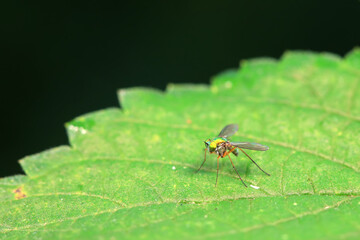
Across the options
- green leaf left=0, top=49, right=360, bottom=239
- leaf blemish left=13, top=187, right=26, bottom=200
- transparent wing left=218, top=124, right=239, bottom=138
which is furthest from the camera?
transparent wing left=218, top=124, right=239, bottom=138

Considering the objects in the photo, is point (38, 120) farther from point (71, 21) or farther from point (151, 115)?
point (151, 115)

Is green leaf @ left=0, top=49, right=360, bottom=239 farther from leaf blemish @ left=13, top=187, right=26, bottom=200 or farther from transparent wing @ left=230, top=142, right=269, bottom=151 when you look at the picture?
transparent wing @ left=230, top=142, right=269, bottom=151

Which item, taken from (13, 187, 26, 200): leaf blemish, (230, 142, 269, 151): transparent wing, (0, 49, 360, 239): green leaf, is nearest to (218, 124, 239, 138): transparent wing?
(0, 49, 360, 239): green leaf

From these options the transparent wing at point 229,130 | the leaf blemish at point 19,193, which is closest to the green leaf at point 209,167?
the leaf blemish at point 19,193

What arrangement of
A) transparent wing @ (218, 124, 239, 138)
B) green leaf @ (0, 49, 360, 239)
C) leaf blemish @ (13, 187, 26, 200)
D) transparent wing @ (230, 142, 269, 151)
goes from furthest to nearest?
transparent wing @ (218, 124, 239, 138), leaf blemish @ (13, 187, 26, 200), transparent wing @ (230, 142, 269, 151), green leaf @ (0, 49, 360, 239)

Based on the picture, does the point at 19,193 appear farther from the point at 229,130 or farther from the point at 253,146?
the point at 253,146

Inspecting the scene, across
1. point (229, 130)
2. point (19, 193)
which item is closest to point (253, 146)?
point (229, 130)

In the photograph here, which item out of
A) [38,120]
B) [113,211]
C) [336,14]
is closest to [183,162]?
[113,211]
